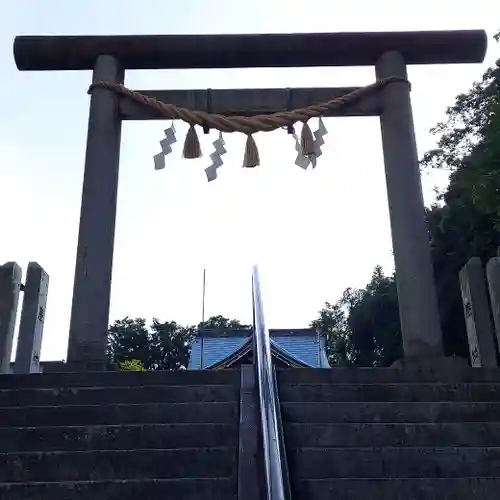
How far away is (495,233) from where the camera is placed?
59.5ft

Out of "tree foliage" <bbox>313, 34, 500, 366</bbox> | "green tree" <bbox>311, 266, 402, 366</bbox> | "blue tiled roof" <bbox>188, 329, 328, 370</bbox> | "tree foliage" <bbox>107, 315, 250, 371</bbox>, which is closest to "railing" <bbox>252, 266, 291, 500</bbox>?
"tree foliage" <bbox>313, 34, 500, 366</bbox>

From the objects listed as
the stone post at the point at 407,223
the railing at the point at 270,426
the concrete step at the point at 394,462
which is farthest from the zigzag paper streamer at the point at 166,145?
the concrete step at the point at 394,462

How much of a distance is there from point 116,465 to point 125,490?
28 cm

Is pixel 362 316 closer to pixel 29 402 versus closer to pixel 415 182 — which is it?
pixel 415 182

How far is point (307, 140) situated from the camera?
7.39m

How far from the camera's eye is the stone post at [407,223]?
6.27 meters

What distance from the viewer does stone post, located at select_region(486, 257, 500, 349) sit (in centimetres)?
610

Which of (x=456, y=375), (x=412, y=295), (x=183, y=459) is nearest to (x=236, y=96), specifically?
(x=412, y=295)

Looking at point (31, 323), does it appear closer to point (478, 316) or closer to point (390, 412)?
point (390, 412)

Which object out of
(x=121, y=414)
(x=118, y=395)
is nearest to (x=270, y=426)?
(x=121, y=414)

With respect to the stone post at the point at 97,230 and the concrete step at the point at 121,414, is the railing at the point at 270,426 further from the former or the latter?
the stone post at the point at 97,230

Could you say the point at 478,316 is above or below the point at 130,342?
below

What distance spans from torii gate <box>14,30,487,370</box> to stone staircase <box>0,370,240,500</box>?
1.81 metres

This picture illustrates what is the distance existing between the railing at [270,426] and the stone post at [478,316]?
2089 mm
